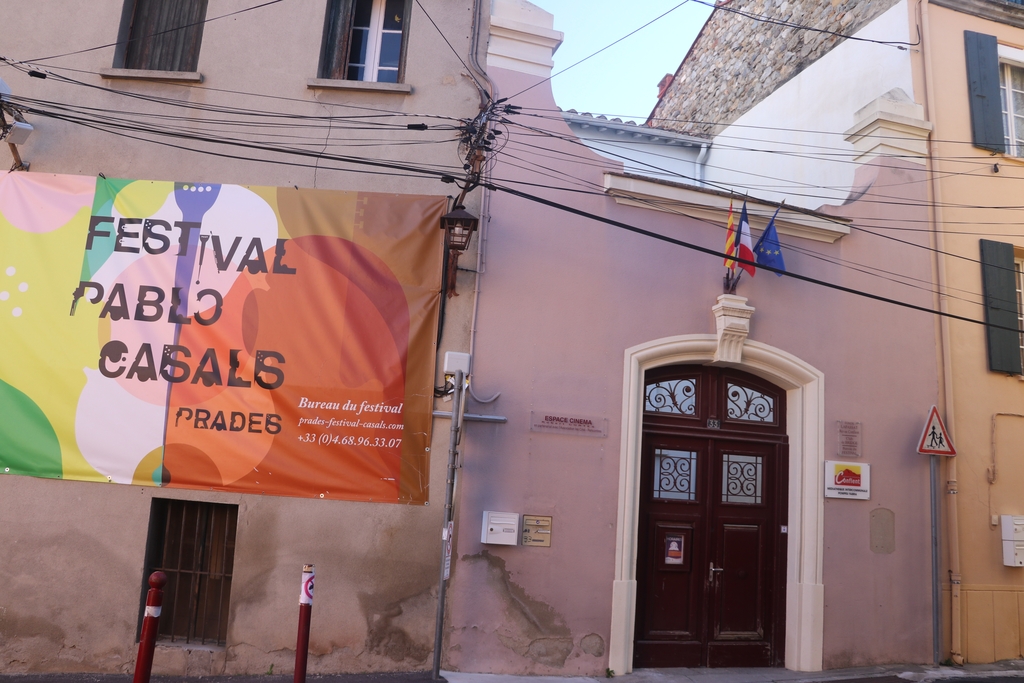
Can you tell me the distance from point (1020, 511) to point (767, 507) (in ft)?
11.0

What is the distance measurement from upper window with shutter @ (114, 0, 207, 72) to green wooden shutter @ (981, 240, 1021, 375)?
9.53 meters

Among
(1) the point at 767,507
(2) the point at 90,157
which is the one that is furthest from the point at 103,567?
(1) the point at 767,507

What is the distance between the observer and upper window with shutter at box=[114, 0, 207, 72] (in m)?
8.27

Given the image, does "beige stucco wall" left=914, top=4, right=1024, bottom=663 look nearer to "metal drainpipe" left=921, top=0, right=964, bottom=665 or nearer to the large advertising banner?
"metal drainpipe" left=921, top=0, right=964, bottom=665

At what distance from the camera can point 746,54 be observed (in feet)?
44.0

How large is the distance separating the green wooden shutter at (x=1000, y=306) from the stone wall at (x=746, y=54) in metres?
3.54

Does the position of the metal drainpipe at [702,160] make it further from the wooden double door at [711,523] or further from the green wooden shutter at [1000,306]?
the wooden double door at [711,523]

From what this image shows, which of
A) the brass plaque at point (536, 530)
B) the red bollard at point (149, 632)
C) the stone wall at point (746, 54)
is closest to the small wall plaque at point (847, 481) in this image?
the brass plaque at point (536, 530)

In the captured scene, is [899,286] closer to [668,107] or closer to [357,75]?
[357,75]

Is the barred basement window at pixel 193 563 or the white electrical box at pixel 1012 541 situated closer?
the barred basement window at pixel 193 563

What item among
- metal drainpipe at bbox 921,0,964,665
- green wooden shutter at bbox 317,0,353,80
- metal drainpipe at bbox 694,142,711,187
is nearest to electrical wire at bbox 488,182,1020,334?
metal drainpipe at bbox 921,0,964,665

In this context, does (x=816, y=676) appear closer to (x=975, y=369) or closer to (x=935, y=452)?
(x=935, y=452)

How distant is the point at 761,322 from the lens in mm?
8555

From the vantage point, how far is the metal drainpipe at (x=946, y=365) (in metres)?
8.69
